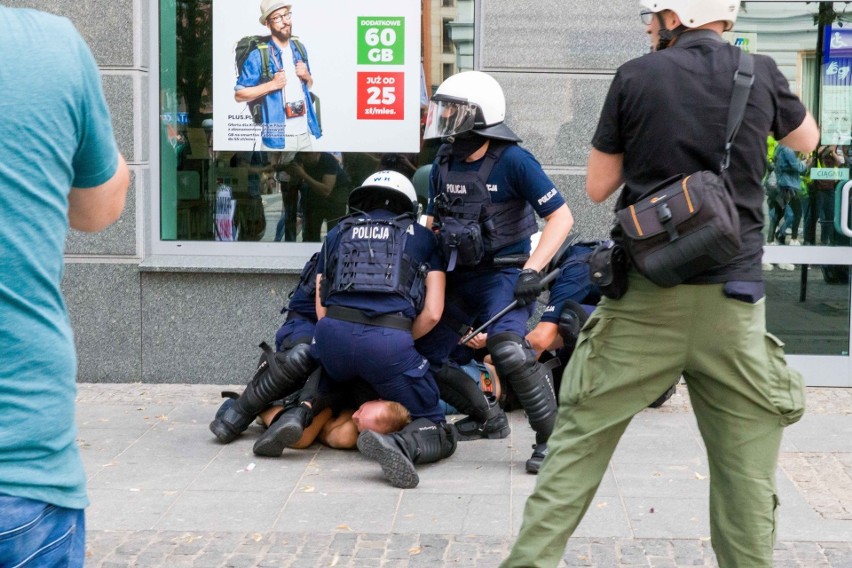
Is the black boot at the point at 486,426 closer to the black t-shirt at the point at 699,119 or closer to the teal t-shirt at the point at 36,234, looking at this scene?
the black t-shirt at the point at 699,119

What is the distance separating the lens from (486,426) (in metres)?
6.23

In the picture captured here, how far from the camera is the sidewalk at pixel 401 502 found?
4.50 m

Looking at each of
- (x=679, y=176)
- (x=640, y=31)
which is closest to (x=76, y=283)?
(x=640, y=31)

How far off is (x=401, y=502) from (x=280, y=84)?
3.41 metres

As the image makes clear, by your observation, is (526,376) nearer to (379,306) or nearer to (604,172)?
(379,306)

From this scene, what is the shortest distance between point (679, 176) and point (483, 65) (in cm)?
407

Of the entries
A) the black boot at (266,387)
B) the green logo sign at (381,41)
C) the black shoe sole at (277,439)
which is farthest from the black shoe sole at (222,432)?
the green logo sign at (381,41)

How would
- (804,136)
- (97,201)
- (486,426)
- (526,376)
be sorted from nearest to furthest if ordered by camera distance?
(97,201), (804,136), (526,376), (486,426)

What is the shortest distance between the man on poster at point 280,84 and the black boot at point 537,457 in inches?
113

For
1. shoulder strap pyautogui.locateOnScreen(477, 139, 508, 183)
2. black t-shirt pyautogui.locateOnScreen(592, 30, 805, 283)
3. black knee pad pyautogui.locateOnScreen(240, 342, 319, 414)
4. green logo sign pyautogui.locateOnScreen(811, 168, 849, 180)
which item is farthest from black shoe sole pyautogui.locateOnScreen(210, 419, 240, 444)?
green logo sign pyautogui.locateOnScreen(811, 168, 849, 180)

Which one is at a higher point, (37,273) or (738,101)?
(738,101)

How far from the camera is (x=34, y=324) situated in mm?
1959

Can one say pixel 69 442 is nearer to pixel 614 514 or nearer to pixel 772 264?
pixel 614 514

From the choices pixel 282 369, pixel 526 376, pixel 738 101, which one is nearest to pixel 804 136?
pixel 738 101
